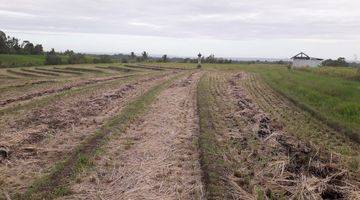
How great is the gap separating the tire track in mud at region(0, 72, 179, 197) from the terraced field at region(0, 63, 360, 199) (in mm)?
19

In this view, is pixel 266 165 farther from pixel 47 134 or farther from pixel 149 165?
pixel 47 134

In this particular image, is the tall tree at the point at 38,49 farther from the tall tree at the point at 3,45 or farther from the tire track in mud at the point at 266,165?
the tire track in mud at the point at 266,165

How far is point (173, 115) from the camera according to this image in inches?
524

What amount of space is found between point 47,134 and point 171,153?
10.2ft

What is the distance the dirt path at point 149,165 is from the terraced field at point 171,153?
2 centimetres

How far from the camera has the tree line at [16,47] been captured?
61431 mm

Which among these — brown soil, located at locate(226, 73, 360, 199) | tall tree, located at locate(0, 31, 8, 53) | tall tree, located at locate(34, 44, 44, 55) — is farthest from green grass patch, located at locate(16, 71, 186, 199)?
tall tree, located at locate(34, 44, 44, 55)

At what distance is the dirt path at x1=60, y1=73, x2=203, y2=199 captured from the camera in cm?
659

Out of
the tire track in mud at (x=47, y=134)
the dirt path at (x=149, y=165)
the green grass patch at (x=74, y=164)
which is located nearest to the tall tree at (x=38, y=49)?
the tire track in mud at (x=47, y=134)

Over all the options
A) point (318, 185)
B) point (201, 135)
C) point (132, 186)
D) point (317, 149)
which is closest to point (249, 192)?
point (318, 185)

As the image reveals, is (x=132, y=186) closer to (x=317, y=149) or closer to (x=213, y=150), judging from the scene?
(x=213, y=150)

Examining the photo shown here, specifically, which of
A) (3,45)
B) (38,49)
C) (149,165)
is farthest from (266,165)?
(38,49)

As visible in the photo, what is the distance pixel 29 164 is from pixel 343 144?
6448 mm

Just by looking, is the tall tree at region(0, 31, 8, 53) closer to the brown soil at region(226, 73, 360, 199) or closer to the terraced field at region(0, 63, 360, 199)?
the terraced field at region(0, 63, 360, 199)
